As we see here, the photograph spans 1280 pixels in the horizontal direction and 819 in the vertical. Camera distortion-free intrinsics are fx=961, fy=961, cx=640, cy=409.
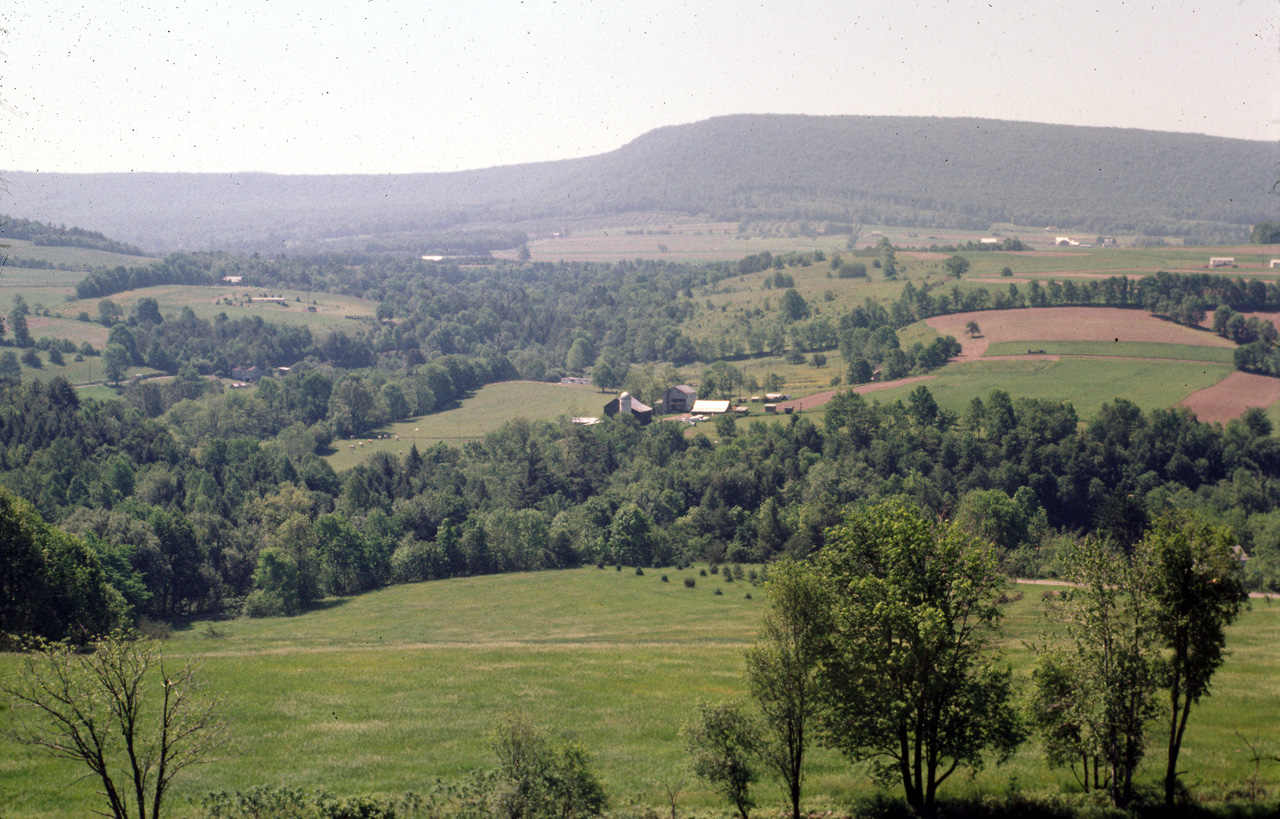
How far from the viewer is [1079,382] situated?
11825 centimetres

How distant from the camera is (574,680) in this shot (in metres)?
43.1

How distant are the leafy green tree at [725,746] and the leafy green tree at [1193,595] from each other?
34.9ft

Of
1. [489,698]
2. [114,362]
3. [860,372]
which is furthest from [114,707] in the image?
[114,362]

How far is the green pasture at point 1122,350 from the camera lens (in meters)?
120

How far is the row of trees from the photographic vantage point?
2411cm

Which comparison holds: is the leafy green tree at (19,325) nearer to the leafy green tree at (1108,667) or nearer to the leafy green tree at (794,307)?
the leafy green tree at (794,307)

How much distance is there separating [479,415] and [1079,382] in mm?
90779

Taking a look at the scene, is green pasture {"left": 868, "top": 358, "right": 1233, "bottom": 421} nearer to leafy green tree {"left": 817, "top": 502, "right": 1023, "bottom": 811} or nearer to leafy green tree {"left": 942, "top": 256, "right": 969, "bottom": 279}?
leafy green tree {"left": 942, "top": 256, "right": 969, "bottom": 279}

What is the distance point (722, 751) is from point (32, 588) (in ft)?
134

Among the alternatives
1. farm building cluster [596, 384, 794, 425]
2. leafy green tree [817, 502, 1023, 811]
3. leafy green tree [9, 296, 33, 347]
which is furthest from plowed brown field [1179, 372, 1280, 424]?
leafy green tree [9, 296, 33, 347]

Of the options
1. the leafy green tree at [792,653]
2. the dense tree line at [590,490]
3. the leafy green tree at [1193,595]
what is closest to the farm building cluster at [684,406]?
the dense tree line at [590,490]

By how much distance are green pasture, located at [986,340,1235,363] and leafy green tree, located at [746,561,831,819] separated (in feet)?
374

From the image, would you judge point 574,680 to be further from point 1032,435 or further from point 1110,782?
point 1032,435

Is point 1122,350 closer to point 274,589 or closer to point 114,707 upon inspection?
point 274,589
